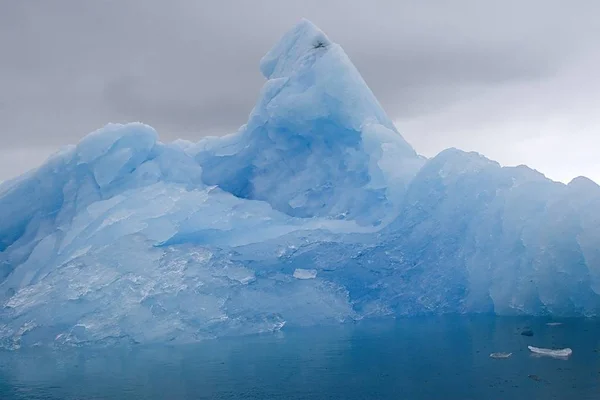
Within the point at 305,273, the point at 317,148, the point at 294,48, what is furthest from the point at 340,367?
the point at 294,48

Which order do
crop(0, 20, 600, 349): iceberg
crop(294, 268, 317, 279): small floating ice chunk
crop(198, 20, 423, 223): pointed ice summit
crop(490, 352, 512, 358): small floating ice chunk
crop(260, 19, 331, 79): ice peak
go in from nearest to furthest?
crop(490, 352, 512, 358): small floating ice chunk
crop(0, 20, 600, 349): iceberg
crop(294, 268, 317, 279): small floating ice chunk
crop(198, 20, 423, 223): pointed ice summit
crop(260, 19, 331, 79): ice peak

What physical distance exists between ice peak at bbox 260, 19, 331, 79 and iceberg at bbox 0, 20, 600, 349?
0.08 m

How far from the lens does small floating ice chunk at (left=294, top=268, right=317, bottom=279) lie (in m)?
16.6

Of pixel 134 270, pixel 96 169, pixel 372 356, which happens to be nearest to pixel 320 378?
pixel 372 356

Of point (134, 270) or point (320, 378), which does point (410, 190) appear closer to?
point (134, 270)

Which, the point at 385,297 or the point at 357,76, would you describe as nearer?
the point at 385,297

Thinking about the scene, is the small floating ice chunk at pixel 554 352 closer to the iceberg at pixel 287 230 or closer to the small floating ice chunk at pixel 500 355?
the small floating ice chunk at pixel 500 355

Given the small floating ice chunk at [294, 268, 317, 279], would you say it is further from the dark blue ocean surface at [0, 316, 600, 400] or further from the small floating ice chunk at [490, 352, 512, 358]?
the small floating ice chunk at [490, 352, 512, 358]

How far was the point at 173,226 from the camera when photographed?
54.6 ft

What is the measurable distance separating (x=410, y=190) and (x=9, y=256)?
35.6 ft

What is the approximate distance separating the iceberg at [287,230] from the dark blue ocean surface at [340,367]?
112 centimetres

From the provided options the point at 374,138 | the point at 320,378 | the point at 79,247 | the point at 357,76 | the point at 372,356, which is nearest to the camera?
the point at 320,378

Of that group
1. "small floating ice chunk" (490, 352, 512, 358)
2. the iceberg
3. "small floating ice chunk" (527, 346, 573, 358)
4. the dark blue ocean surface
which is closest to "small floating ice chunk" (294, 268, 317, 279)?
the iceberg

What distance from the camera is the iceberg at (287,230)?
15094mm
